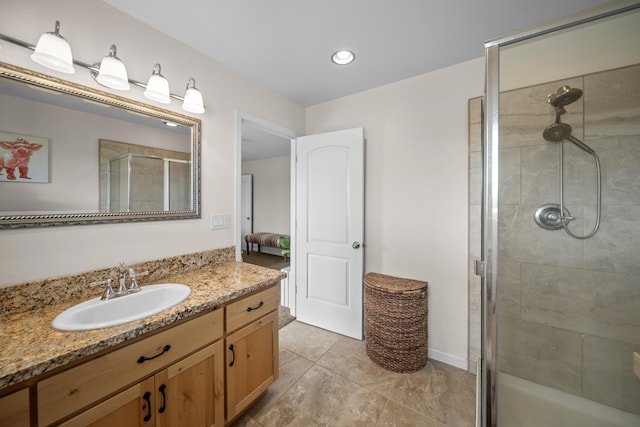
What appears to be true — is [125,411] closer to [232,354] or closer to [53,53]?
[232,354]

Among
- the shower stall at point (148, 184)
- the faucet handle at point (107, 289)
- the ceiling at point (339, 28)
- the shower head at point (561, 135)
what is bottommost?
the faucet handle at point (107, 289)

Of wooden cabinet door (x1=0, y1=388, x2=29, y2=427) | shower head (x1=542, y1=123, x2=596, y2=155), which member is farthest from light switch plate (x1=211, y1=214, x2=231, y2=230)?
shower head (x1=542, y1=123, x2=596, y2=155)

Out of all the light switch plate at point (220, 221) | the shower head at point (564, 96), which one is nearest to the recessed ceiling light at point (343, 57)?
the shower head at point (564, 96)

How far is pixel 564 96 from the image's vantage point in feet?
4.52

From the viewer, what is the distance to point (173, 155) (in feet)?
5.21

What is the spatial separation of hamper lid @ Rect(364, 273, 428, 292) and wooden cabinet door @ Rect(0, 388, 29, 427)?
183cm

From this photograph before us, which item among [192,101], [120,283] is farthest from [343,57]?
[120,283]

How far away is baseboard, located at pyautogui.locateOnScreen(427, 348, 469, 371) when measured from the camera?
190 centimetres

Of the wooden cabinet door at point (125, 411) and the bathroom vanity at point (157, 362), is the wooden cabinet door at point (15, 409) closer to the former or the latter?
the bathroom vanity at point (157, 362)

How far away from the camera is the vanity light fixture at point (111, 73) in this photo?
117cm

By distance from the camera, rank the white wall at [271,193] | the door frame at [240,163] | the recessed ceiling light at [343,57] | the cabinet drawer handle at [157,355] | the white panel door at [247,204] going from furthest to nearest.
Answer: the white panel door at [247,204]
the white wall at [271,193]
the door frame at [240,163]
the recessed ceiling light at [343,57]
the cabinet drawer handle at [157,355]

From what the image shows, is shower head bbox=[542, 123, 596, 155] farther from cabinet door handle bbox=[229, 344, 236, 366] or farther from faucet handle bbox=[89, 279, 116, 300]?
faucet handle bbox=[89, 279, 116, 300]

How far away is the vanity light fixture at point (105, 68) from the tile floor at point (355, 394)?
6.58 ft

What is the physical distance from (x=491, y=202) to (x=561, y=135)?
0.87 metres
